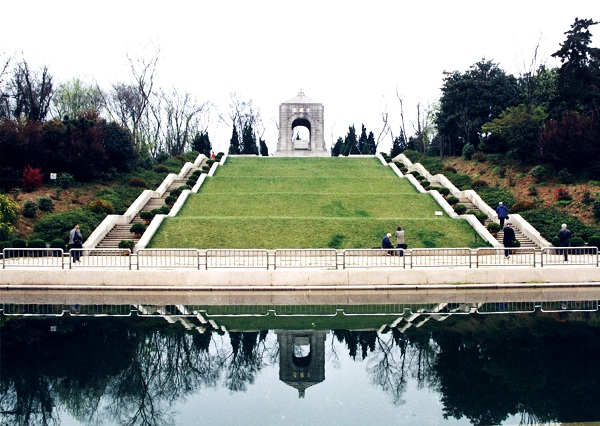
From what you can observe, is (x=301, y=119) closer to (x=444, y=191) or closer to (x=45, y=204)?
(x=444, y=191)

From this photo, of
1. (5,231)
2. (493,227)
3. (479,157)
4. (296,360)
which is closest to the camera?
(296,360)

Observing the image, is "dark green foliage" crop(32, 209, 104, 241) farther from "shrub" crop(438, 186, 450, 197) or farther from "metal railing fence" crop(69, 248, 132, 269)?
"shrub" crop(438, 186, 450, 197)

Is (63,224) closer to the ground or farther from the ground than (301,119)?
closer to the ground

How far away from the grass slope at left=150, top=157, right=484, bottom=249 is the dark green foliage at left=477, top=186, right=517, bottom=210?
3.02 metres

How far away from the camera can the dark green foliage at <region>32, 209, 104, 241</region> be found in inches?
973

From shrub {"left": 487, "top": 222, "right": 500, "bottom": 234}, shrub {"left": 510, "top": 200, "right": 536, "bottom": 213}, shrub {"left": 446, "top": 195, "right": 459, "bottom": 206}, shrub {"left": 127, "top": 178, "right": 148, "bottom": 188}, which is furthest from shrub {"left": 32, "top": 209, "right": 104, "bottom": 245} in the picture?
shrub {"left": 510, "top": 200, "right": 536, "bottom": 213}

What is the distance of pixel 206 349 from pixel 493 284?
9758 mm

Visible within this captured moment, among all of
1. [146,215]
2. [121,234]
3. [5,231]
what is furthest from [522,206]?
[5,231]

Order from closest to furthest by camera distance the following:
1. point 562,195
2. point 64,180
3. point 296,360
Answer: point 296,360
point 562,195
point 64,180

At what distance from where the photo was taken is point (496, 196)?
30969 millimetres

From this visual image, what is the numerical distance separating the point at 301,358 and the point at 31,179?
24748 mm

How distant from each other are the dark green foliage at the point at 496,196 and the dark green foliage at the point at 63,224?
2026 centimetres

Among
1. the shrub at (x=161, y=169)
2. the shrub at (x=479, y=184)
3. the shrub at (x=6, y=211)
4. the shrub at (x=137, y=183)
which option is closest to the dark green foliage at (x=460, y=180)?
the shrub at (x=479, y=184)

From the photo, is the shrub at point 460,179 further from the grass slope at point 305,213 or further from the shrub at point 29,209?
the shrub at point 29,209
